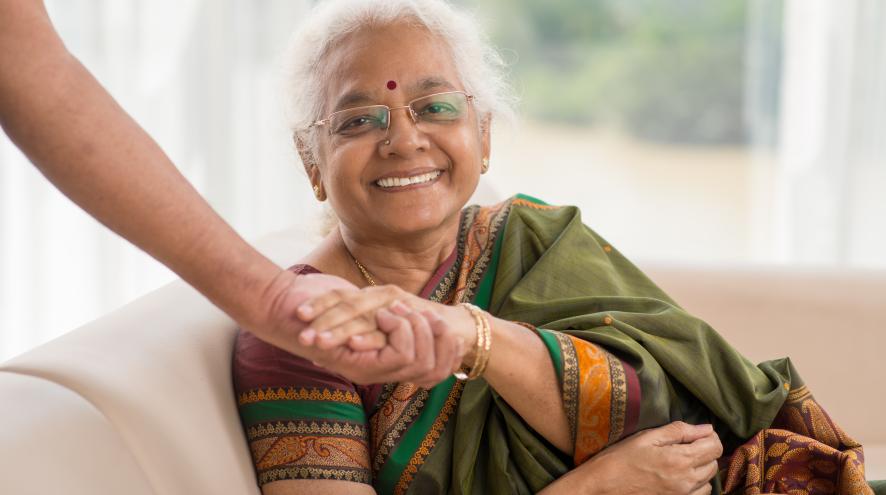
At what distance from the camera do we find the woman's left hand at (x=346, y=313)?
4.80ft

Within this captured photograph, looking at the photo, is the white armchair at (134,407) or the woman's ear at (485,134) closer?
the white armchair at (134,407)

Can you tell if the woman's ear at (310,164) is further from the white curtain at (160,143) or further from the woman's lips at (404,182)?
the white curtain at (160,143)

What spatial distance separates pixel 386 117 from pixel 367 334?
1.78 feet

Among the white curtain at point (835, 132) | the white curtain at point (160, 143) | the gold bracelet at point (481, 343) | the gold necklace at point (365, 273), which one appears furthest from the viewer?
the white curtain at point (835, 132)

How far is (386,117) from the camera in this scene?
1.90 meters

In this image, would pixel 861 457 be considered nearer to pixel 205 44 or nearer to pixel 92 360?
pixel 92 360

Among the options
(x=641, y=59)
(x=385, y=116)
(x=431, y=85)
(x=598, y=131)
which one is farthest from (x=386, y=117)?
(x=598, y=131)

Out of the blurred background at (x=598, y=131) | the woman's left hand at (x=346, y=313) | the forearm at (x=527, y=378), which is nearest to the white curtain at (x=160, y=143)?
the blurred background at (x=598, y=131)

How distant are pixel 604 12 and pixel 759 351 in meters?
4.31

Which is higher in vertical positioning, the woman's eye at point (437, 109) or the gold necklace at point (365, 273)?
the woman's eye at point (437, 109)

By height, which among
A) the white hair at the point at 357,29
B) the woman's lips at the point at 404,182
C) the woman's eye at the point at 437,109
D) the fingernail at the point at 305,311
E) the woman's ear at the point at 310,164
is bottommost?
the fingernail at the point at 305,311

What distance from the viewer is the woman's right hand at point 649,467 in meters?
1.79

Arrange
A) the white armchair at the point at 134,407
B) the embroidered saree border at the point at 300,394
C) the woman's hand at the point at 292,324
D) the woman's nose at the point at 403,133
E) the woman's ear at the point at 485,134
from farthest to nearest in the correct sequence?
the woman's ear at the point at 485,134 < the woman's nose at the point at 403,133 < the embroidered saree border at the point at 300,394 < the woman's hand at the point at 292,324 < the white armchair at the point at 134,407

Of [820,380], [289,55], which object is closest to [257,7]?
[289,55]
